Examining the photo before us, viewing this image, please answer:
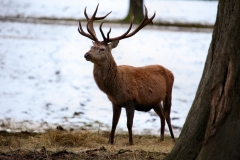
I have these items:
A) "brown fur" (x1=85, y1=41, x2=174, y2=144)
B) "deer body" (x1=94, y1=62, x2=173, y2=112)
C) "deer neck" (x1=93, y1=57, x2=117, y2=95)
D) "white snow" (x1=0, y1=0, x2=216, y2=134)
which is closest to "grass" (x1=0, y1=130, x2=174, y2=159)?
"brown fur" (x1=85, y1=41, x2=174, y2=144)

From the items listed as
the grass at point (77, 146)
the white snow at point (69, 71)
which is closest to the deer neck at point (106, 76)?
the grass at point (77, 146)

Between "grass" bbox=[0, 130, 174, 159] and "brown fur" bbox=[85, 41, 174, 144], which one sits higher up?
"brown fur" bbox=[85, 41, 174, 144]

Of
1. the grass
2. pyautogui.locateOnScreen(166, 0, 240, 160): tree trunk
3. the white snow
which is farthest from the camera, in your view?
the white snow

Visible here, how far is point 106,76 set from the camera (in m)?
9.40

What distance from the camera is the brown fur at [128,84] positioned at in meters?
9.37

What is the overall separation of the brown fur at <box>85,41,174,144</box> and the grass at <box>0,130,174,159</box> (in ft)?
1.17

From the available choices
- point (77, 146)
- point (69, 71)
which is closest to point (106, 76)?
point (77, 146)

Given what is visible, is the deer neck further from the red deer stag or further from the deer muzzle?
the deer muzzle

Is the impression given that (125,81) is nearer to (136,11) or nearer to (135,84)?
(135,84)

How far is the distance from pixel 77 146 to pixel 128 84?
4.96ft

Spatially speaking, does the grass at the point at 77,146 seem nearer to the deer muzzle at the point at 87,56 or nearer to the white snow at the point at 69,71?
the deer muzzle at the point at 87,56

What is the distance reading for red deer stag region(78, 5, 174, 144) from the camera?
937 centimetres

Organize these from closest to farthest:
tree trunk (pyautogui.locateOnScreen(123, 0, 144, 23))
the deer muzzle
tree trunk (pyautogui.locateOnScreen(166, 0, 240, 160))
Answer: tree trunk (pyautogui.locateOnScreen(166, 0, 240, 160)), the deer muzzle, tree trunk (pyautogui.locateOnScreen(123, 0, 144, 23))

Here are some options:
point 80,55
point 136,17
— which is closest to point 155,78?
point 80,55
